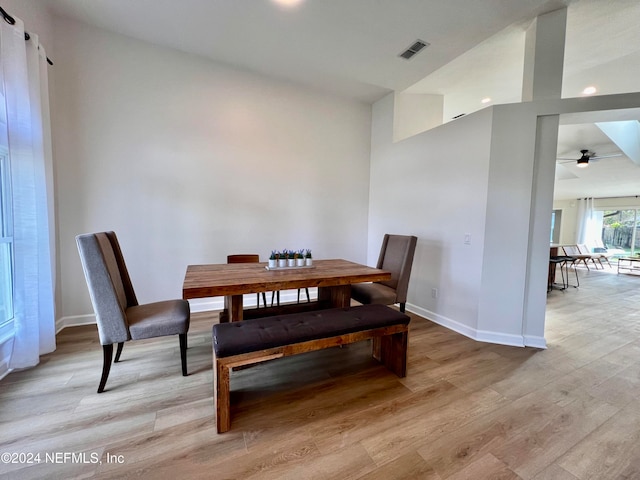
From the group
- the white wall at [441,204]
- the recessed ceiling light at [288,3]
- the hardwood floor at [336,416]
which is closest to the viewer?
the hardwood floor at [336,416]

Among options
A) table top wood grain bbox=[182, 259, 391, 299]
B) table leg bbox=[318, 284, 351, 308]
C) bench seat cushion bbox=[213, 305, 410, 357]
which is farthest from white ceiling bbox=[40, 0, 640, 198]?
bench seat cushion bbox=[213, 305, 410, 357]

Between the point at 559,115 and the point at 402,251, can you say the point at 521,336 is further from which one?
the point at 559,115

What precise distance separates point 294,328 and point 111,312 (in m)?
1.31

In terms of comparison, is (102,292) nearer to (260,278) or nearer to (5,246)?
(260,278)

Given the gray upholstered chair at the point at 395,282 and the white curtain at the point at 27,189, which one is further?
the gray upholstered chair at the point at 395,282

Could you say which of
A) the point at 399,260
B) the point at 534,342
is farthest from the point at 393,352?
the point at 534,342

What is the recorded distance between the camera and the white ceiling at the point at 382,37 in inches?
93.5

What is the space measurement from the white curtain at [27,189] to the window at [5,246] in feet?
0.45

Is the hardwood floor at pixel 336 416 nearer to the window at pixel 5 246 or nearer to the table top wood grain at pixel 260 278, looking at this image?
the window at pixel 5 246

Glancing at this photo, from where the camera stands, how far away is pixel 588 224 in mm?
9414

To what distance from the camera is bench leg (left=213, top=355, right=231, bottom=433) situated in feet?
4.91

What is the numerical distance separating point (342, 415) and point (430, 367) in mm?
1008

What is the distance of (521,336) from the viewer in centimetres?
270

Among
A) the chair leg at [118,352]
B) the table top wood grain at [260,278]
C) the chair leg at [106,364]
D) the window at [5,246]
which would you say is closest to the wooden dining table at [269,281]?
the table top wood grain at [260,278]
